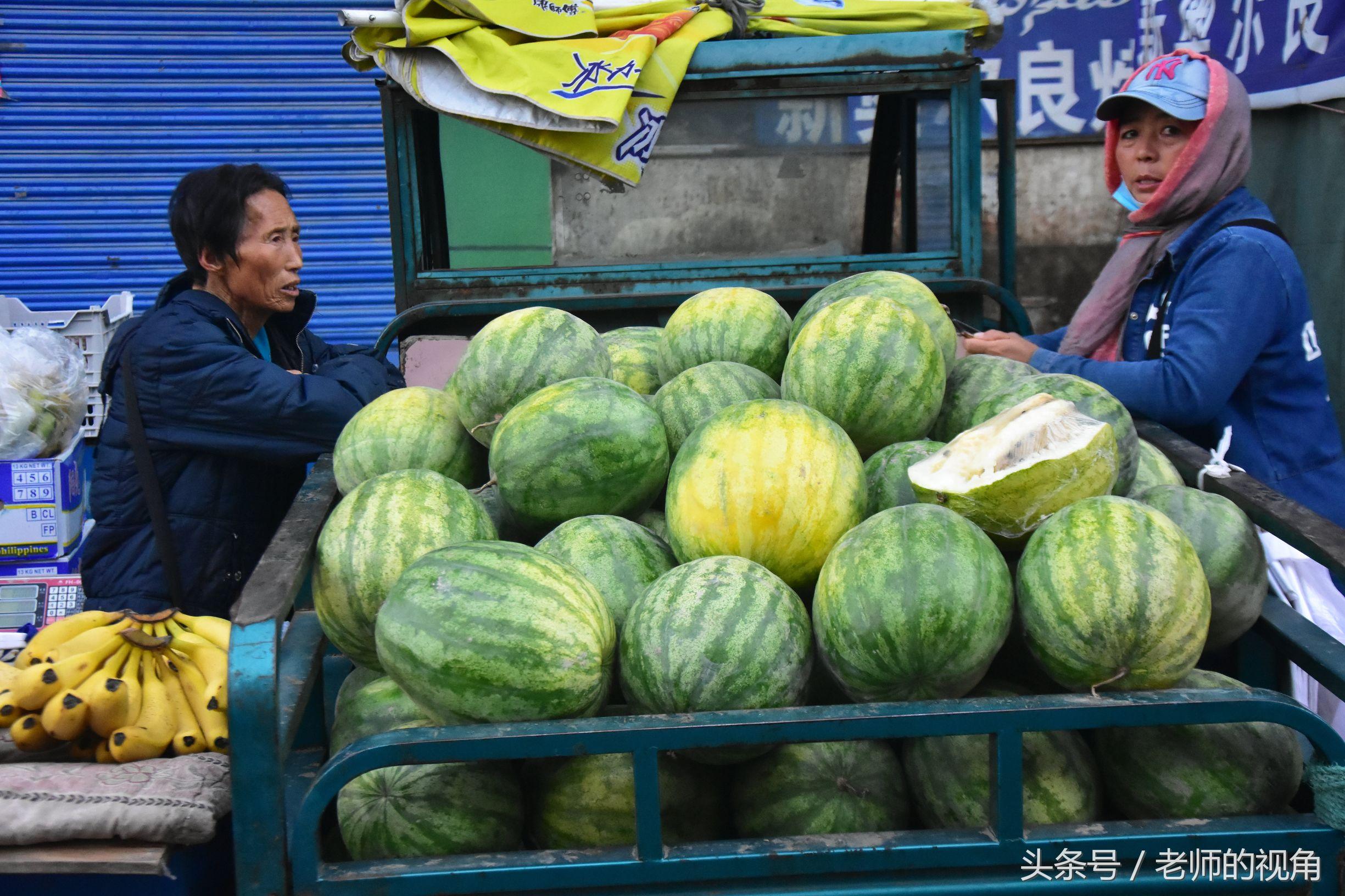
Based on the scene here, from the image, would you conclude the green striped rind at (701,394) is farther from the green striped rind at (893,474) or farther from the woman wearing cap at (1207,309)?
the woman wearing cap at (1207,309)

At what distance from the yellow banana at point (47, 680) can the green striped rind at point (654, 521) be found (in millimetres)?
1201

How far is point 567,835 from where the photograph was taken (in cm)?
178

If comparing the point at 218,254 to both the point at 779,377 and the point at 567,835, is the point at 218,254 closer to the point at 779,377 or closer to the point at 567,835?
the point at 779,377

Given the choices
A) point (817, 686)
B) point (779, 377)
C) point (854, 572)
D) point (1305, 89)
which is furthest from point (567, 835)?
point (1305, 89)

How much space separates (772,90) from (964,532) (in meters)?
2.81

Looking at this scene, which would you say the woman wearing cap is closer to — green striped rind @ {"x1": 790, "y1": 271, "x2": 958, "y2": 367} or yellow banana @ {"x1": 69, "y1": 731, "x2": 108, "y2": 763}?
green striped rind @ {"x1": 790, "y1": 271, "x2": 958, "y2": 367}

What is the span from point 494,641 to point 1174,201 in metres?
2.54

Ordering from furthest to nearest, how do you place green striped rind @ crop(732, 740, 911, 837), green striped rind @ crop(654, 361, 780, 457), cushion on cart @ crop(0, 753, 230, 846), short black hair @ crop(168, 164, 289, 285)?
short black hair @ crop(168, 164, 289, 285) < green striped rind @ crop(654, 361, 780, 457) < green striped rind @ crop(732, 740, 911, 837) < cushion on cart @ crop(0, 753, 230, 846)

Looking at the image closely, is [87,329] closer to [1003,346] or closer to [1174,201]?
[1003,346]

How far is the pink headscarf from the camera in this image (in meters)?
3.06

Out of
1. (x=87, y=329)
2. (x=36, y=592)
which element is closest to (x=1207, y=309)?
(x=36, y=592)

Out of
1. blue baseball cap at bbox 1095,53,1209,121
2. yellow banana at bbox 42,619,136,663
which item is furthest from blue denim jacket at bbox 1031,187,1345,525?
yellow banana at bbox 42,619,136,663

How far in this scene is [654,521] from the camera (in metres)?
2.38

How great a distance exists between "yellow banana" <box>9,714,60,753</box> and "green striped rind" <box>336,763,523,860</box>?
0.71 meters
